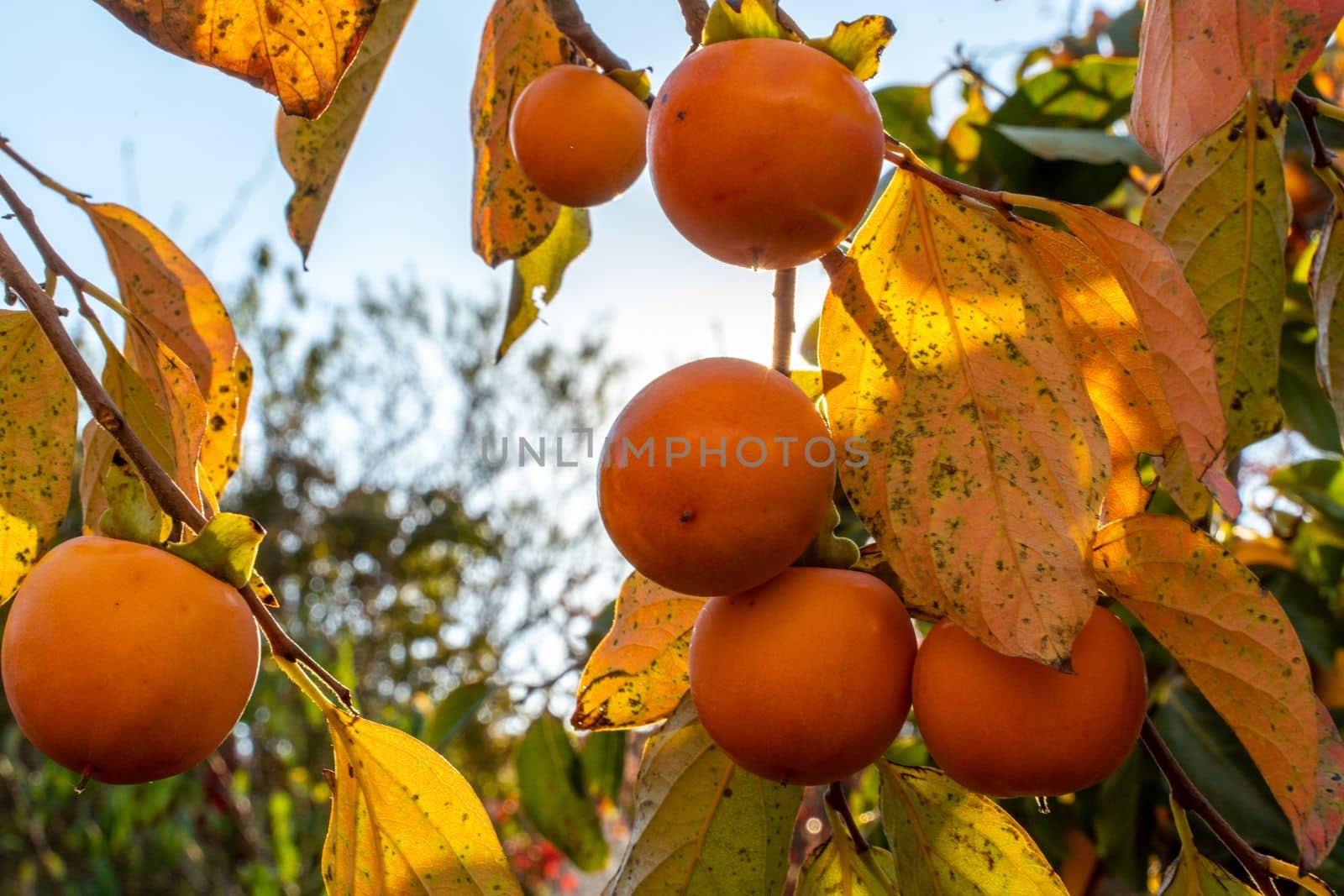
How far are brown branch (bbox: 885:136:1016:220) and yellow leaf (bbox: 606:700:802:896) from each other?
490mm

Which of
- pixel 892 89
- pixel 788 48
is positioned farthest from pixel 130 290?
pixel 892 89

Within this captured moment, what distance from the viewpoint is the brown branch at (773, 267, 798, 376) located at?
0.81 m

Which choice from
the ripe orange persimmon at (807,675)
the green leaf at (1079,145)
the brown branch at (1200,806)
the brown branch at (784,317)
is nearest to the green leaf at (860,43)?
the brown branch at (784,317)

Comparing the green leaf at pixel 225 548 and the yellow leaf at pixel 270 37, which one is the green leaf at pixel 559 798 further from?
the yellow leaf at pixel 270 37

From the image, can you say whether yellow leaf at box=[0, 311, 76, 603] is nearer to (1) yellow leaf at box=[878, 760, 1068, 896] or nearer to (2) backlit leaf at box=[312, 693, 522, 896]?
(2) backlit leaf at box=[312, 693, 522, 896]

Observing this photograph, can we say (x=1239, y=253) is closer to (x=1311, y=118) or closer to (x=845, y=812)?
(x=1311, y=118)

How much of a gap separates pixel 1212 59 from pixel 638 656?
0.64m

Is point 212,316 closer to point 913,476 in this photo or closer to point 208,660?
point 208,660

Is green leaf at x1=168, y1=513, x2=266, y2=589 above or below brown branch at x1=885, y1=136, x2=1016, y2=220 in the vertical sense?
below

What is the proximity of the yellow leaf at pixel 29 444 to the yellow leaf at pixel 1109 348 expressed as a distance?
83 centimetres

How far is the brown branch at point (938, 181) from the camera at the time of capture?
754 mm

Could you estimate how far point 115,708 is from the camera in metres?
0.67

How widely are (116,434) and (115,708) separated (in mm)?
185

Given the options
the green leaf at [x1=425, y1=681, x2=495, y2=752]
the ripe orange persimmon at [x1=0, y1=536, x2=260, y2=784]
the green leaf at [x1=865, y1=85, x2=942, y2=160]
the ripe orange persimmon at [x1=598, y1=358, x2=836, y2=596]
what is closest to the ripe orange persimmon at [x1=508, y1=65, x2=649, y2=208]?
the ripe orange persimmon at [x1=598, y1=358, x2=836, y2=596]
